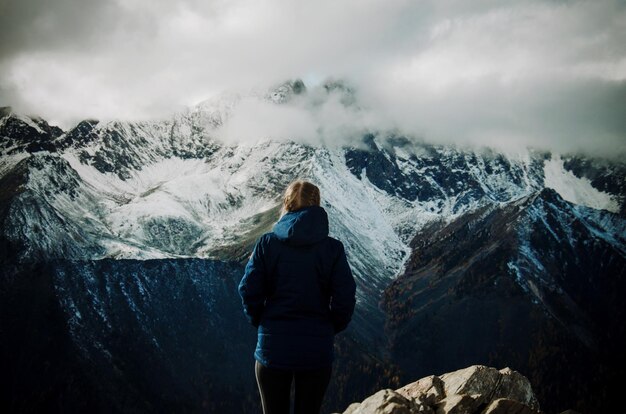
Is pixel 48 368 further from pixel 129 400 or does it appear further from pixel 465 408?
pixel 465 408

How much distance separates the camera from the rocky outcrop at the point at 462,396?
1389 centimetres

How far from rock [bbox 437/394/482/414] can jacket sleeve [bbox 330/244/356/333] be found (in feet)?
22.5

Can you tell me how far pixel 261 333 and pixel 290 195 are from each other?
262 centimetres

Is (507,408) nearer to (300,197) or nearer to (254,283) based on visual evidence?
(254,283)

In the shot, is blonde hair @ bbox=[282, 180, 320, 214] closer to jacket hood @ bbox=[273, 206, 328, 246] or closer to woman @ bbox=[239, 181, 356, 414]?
woman @ bbox=[239, 181, 356, 414]

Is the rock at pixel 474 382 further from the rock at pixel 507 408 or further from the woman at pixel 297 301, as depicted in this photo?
the woman at pixel 297 301

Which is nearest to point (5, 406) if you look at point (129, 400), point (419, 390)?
point (129, 400)

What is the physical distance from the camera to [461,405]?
47.2ft

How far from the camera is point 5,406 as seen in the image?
19312 cm

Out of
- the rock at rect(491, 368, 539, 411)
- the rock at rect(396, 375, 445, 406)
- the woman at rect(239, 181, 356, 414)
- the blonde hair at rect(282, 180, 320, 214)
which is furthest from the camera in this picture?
the rock at rect(491, 368, 539, 411)

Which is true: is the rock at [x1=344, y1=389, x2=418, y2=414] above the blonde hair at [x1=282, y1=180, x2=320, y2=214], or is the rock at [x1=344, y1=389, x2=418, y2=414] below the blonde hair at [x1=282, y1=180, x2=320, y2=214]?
below

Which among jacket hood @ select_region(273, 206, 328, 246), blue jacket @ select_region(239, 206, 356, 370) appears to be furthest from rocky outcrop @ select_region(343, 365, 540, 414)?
jacket hood @ select_region(273, 206, 328, 246)

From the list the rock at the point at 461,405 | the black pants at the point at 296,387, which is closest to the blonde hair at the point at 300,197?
the black pants at the point at 296,387

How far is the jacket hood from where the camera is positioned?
9.03 metres
